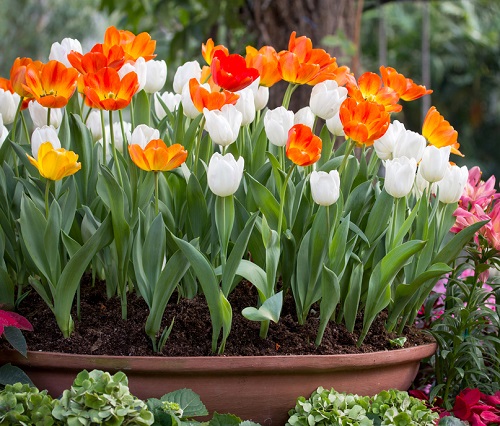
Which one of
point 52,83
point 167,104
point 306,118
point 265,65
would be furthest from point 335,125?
point 52,83

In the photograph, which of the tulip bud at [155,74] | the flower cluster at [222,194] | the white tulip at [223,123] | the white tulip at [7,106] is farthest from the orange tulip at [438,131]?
the white tulip at [7,106]

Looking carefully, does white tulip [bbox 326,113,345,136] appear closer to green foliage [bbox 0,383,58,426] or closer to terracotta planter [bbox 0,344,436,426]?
terracotta planter [bbox 0,344,436,426]

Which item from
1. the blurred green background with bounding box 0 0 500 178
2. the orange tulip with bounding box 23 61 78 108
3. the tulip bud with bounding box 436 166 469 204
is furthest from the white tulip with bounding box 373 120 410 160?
the blurred green background with bounding box 0 0 500 178

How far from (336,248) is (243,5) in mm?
1843

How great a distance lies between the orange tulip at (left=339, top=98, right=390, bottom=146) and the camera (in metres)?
1.09

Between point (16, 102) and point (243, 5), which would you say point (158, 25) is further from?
point (16, 102)

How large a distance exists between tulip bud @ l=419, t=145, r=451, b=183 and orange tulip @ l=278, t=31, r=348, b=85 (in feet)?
0.69

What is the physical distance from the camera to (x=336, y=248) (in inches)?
44.9

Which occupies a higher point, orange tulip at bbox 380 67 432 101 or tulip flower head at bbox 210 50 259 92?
tulip flower head at bbox 210 50 259 92

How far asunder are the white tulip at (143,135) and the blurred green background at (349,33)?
1467 mm

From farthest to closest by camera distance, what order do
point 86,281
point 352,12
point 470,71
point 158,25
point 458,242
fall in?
point 470,71 → point 158,25 → point 352,12 → point 86,281 → point 458,242

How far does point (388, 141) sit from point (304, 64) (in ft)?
0.65

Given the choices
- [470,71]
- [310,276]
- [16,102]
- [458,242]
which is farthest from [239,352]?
[470,71]

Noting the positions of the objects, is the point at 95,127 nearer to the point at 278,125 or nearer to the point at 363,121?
the point at 278,125
